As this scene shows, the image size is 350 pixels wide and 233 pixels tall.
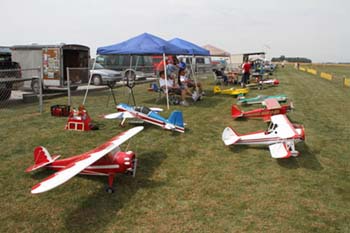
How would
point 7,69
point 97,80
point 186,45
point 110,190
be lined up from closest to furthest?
1. point 110,190
2. point 7,69
3. point 186,45
4. point 97,80

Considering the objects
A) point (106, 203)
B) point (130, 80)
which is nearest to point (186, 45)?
point (130, 80)

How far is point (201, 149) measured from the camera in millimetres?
6039

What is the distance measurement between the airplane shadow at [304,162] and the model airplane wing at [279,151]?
271 millimetres

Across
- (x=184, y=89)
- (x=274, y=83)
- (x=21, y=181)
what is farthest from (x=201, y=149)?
(x=274, y=83)

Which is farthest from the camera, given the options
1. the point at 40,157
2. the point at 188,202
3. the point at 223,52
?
the point at 223,52

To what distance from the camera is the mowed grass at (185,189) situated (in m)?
3.41

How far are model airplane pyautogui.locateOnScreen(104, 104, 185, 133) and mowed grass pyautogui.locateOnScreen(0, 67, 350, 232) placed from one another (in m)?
0.20

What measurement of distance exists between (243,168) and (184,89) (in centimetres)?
674

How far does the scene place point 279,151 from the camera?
5203 millimetres

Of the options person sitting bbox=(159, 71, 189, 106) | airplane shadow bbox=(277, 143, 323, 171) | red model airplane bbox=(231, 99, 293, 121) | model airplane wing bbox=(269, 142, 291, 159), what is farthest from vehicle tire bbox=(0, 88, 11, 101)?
airplane shadow bbox=(277, 143, 323, 171)

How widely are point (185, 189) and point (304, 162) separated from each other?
8.40 feet

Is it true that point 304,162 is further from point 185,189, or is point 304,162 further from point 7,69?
point 7,69

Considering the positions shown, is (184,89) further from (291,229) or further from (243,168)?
(291,229)

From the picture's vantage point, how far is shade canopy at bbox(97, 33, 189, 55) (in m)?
10.1
